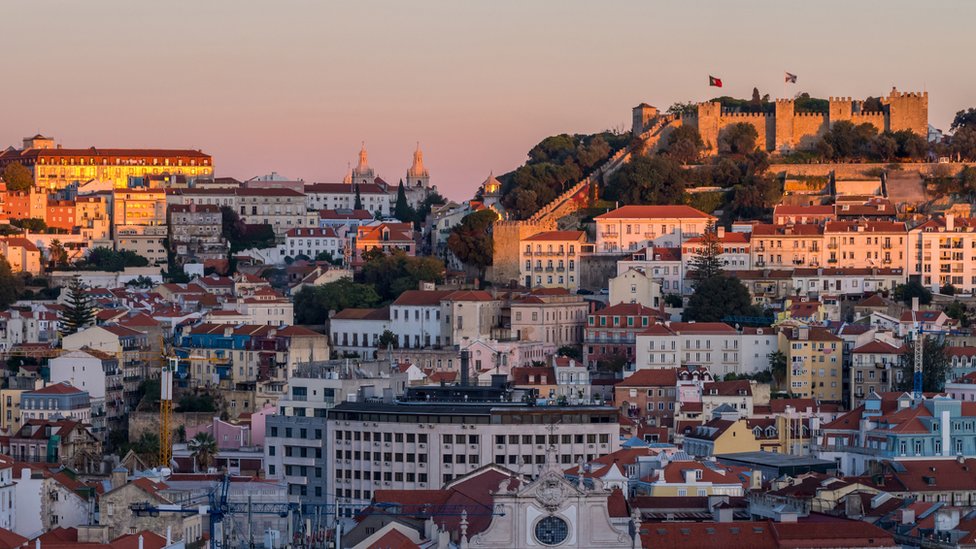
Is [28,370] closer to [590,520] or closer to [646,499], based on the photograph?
[646,499]

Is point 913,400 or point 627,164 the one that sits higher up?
point 627,164

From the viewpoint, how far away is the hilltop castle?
343ft

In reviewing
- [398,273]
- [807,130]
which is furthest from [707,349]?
[807,130]

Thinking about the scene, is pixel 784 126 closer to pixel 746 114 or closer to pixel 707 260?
pixel 746 114

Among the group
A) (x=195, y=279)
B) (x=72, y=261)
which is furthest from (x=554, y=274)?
(x=72, y=261)

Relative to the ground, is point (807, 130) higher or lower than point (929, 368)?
higher

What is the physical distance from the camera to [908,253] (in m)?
91.6

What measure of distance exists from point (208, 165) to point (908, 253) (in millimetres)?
54783

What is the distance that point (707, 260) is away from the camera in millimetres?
89500

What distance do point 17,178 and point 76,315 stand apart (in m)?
31.6

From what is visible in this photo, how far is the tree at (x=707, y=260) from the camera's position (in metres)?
89.4

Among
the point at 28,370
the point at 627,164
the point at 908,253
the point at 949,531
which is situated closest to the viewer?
the point at 949,531

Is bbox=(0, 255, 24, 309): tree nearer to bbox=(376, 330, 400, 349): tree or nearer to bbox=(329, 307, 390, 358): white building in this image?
bbox=(329, 307, 390, 358): white building

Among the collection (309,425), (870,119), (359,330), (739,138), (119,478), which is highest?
(870,119)
